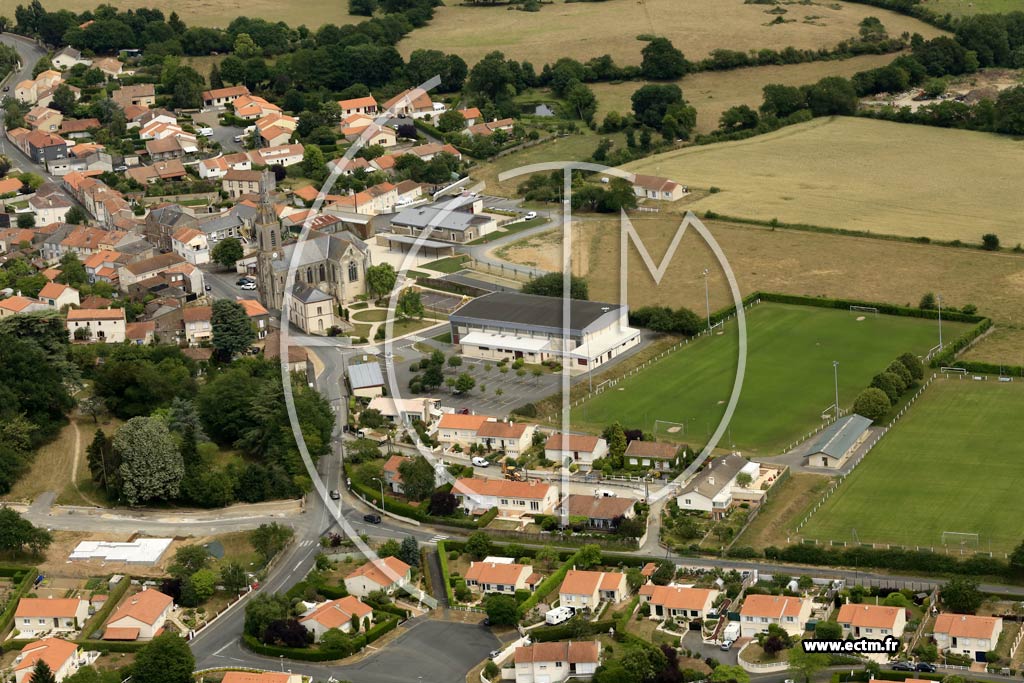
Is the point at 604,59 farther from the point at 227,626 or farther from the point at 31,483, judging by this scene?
the point at 227,626

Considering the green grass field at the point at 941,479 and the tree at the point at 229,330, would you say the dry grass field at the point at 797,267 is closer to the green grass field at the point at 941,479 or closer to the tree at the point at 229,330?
the green grass field at the point at 941,479

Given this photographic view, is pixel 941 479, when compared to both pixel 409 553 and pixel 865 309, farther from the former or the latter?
pixel 865 309

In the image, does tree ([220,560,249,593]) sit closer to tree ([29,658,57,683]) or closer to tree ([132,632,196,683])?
tree ([132,632,196,683])

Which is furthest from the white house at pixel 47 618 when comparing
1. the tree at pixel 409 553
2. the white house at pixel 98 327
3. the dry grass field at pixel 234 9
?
the dry grass field at pixel 234 9

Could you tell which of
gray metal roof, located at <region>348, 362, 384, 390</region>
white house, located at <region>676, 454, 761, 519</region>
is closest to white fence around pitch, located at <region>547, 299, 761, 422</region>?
gray metal roof, located at <region>348, 362, 384, 390</region>

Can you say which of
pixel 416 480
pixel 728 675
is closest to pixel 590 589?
pixel 728 675

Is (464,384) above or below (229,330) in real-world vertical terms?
below

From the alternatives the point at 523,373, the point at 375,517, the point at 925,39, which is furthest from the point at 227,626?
the point at 925,39
